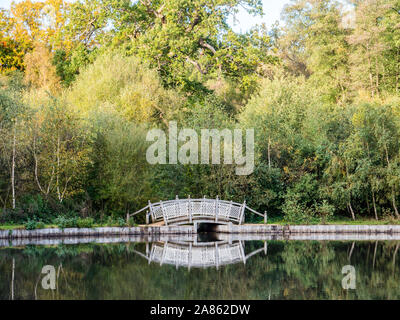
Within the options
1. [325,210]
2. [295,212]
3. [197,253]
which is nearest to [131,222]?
[197,253]

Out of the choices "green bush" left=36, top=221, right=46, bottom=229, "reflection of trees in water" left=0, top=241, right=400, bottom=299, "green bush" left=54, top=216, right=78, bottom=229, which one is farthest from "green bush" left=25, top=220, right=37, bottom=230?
"reflection of trees in water" left=0, top=241, right=400, bottom=299

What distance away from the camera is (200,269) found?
1344 cm

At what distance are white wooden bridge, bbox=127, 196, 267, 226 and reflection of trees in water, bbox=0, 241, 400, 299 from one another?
3.82 meters

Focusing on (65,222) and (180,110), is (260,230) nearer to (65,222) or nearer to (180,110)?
(65,222)

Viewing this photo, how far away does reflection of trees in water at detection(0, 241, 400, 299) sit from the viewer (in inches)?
420

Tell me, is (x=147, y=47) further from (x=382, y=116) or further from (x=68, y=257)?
(x=68, y=257)

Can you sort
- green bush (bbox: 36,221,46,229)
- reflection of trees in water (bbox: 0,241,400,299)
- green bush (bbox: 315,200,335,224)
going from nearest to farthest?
reflection of trees in water (bbox: 0,241,400,299) < green bush (bbox: 36,221,46,229) < green bush (bbox: 315,200,335,224)

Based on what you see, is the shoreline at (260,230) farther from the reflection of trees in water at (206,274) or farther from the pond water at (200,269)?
the reflection of trees in water at (206,274)

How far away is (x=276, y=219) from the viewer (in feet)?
74.6

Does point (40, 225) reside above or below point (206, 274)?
above

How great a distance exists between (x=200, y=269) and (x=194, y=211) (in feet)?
24.4

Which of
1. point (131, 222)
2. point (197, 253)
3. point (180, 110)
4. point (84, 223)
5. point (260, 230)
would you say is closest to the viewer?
point (197, 253)

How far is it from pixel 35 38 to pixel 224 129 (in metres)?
17.1

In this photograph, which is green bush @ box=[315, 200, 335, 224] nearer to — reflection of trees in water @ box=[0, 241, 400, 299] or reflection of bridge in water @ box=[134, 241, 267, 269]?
reflection of bridge in water @ box=[134, 241, 267, 269]
